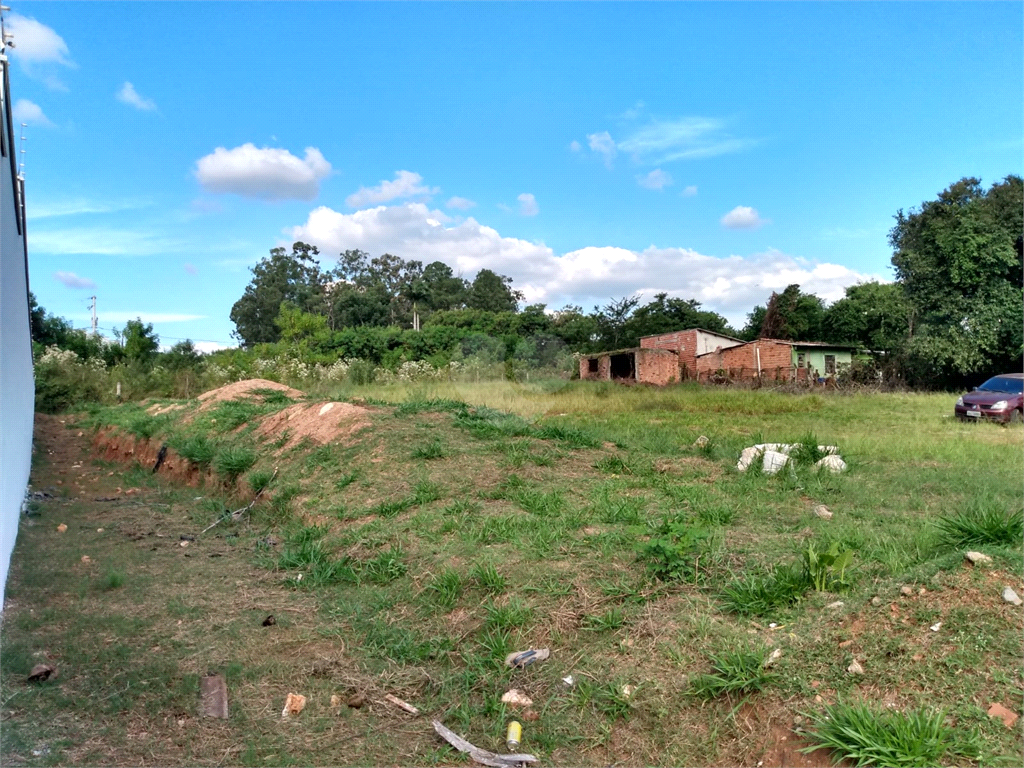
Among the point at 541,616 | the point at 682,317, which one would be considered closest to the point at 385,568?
the point at 541,616

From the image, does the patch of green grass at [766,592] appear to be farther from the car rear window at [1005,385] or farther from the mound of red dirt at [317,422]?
the car rear window at [1005,385]

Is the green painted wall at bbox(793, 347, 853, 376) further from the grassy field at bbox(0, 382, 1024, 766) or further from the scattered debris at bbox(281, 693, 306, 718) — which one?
the scattered debris at bbox(281, 693, 306, 718)

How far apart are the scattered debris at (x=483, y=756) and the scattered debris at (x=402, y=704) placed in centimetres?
28

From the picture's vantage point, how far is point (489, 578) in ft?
14.0

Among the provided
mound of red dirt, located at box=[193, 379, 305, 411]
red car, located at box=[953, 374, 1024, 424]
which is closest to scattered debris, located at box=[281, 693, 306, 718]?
mound of red dirt, located at box=[193, 379, 305, 411]

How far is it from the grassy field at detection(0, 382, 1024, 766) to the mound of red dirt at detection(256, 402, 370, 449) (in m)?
1.19

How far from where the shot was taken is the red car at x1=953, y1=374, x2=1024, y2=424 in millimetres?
14602

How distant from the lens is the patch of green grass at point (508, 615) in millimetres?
3875

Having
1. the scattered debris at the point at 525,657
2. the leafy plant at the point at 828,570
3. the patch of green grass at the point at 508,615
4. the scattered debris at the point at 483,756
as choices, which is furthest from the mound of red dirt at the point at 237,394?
the leafy plant at the point at 828,570

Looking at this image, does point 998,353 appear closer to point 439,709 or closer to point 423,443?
point 423,443

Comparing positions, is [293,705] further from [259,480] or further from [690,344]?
[690,344]

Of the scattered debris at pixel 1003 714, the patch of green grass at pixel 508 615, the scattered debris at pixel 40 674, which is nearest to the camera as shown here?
the scattered debris at pixel 1003 714

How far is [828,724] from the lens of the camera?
8.55 ft

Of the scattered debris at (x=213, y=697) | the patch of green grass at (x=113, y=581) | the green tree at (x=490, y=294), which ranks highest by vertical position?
the green tree at (x=490, y=294)
